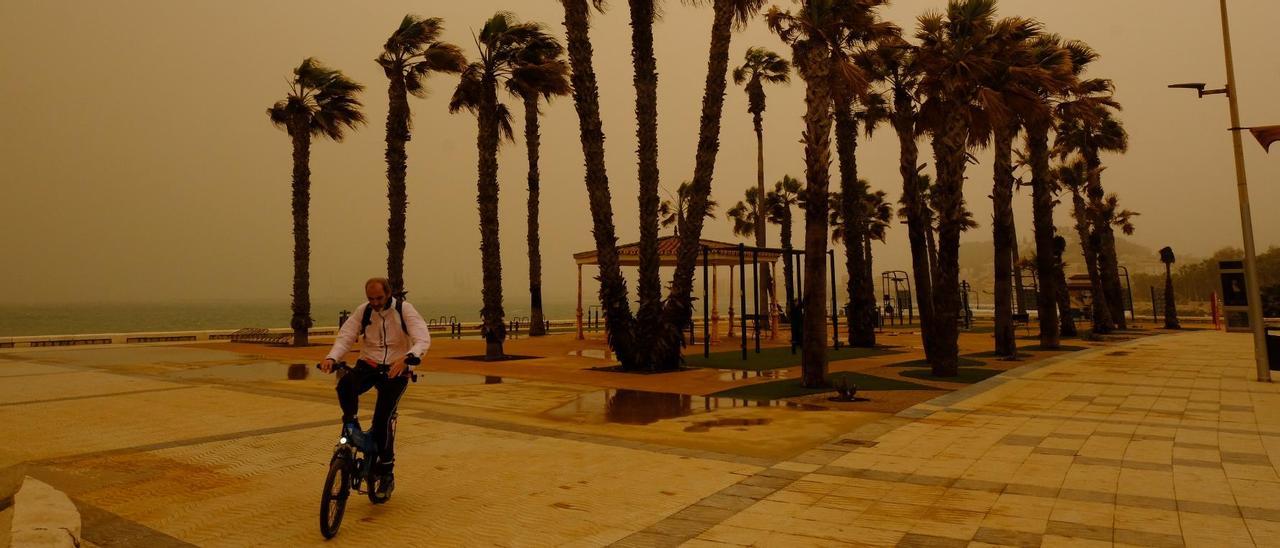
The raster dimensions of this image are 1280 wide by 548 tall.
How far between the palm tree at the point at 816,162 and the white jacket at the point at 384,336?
9069 millimetres

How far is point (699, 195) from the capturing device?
1730 centimetres

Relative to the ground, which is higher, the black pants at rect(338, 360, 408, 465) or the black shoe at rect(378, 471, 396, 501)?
the black pants at rect(338, 360, 408, 465)

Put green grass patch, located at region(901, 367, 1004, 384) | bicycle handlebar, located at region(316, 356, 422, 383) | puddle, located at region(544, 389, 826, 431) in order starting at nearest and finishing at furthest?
bicycle handlebar, located at region(316, 356, 422, 383) → puddle, located at region(544, 389, 826, 431) → green grass patch, located at region(901, 367, 1004, 384)

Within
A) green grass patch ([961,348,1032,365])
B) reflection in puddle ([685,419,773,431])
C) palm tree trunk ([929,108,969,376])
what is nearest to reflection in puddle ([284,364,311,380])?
reflection in puddle ([685,419,773,431])

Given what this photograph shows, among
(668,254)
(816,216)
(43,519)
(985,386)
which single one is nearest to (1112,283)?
(668,254)

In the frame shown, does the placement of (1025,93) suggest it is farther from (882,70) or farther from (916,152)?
(882,70)

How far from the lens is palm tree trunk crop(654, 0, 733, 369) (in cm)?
1700

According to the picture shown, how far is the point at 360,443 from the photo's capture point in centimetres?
496

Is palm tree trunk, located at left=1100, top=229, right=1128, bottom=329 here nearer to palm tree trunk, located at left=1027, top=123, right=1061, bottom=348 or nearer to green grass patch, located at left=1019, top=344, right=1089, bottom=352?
palm tree trunk, located at left=1027, top=123, right=1061, bottom=348

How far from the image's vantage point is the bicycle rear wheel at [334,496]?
4.57 m

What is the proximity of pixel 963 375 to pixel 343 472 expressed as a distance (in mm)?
14244

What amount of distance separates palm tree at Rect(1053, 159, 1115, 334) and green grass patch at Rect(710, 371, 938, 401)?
2219 centimetres

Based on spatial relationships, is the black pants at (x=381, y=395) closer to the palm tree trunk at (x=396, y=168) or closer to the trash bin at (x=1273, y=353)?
the trash bin at (x=1273, y=353)

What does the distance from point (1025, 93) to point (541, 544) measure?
17.2m
